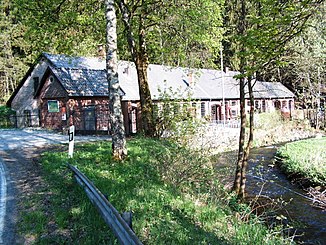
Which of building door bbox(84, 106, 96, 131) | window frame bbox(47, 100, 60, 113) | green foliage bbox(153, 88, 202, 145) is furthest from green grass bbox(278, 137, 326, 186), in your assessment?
window frame bbox(47, 100, 60, 113)

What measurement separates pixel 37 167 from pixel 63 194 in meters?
3.88

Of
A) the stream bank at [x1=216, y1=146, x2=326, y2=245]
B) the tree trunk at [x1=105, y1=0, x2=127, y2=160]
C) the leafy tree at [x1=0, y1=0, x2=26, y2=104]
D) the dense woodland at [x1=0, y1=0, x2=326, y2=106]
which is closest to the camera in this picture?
the stream bank at [x1=216, y1=146, x2=326, y2=245]

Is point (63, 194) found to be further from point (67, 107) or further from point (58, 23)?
point (67, 107)

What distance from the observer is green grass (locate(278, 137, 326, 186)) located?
1405 centimetres

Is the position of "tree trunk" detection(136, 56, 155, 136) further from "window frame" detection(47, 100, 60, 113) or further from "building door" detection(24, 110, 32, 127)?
"building door" detection(24, 110, 32, 127)

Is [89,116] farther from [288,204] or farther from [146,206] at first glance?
[146,206]

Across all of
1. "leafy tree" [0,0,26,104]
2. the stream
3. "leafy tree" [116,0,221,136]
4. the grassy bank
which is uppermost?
"leafy tree" [0,0,26,104]

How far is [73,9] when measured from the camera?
1520 cm

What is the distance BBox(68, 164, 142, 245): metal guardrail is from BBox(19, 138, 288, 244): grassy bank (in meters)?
0.29

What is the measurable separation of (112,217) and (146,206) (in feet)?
6.07

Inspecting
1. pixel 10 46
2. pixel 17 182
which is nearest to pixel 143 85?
pixel 17 182

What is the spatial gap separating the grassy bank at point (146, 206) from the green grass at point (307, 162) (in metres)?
5.48

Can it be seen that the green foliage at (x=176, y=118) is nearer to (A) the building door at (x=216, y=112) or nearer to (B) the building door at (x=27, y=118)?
(B) the building door at (x=27, y=118)

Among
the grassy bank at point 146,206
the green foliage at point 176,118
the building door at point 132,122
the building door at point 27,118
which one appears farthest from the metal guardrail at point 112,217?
the building door at point 27,118
